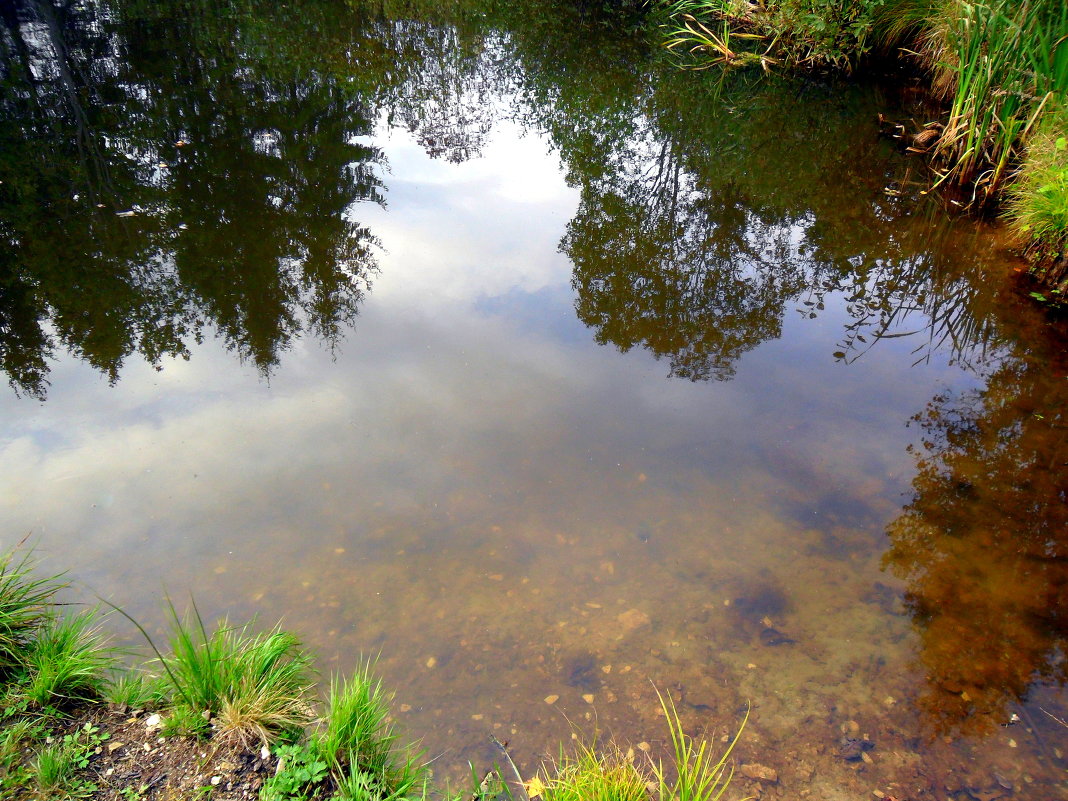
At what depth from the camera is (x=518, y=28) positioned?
13.6 meters

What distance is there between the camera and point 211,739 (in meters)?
2.31

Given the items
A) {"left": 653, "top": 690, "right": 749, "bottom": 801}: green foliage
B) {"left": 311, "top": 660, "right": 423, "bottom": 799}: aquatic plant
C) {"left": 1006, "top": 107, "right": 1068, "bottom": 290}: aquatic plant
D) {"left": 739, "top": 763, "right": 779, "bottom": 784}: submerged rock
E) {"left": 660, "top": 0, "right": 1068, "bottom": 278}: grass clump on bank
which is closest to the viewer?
{"left": 311, "top": 660, "right": 423, "bottom": 799}: aquatic plant

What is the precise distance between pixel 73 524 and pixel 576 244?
4639mm

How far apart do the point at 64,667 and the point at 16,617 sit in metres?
0.39

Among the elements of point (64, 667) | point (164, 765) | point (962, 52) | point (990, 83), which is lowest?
point (164, 765)

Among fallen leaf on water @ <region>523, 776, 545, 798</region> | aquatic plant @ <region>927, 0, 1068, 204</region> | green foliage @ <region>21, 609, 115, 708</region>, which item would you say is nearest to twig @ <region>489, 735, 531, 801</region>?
fallen leaf on water @ <region>523, 776, 545, 798</region>

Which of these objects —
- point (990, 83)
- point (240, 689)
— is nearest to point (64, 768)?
point (240, 689)

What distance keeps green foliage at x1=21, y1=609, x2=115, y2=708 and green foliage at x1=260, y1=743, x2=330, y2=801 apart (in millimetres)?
813

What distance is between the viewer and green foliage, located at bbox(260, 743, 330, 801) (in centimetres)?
215

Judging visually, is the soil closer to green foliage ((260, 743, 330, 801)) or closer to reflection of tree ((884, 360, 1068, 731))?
green foliage ((260, 743, 330, 801))

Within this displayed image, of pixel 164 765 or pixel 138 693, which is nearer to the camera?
pixel 164 765

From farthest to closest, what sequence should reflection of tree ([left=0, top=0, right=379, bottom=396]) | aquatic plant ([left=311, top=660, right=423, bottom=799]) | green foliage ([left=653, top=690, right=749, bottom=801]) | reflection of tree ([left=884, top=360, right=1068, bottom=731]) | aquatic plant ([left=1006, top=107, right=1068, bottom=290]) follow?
aquatic plant ([left=1006, top=107, right=1068, bottom=290]), reflection of tree ([left=0, top=0, right=379, bottom=396]), reflection of tree ([left=884, top=360, right=1068, bottom=731]), green foliage ([left=653, top=690, right=749, bottom=801]), aquatic plant ([left=311, top=660, right=423, bottom=799])

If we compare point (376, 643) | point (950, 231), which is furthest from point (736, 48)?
point (376, 643)

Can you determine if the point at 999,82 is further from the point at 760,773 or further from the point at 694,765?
the point at 694,765
